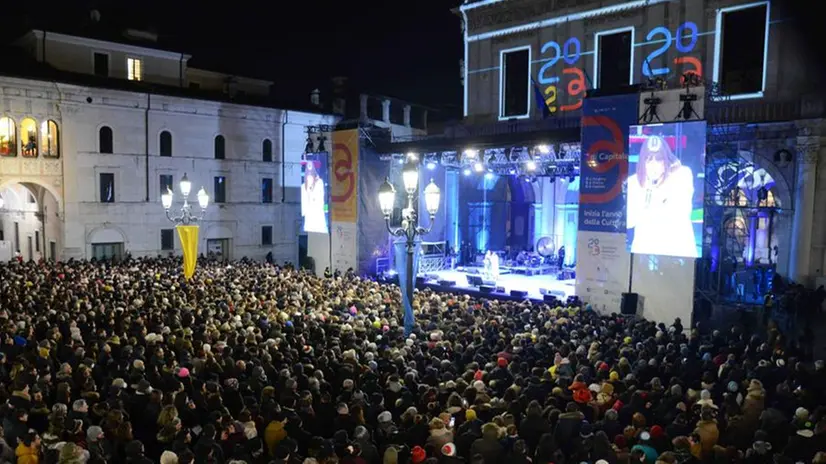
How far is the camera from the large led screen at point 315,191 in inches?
1085

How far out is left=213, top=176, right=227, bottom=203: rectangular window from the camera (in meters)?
33.8

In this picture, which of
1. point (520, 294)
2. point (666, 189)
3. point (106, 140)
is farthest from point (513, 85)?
point (106, 140)

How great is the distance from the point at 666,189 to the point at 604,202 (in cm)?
215

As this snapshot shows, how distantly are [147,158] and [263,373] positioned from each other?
81.0 feet

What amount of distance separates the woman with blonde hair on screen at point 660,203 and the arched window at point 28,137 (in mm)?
25315

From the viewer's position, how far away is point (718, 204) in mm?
22141

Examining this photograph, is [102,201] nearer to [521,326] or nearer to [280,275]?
[280,275]

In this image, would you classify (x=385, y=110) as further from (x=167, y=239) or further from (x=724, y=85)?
(x=724, y=85)

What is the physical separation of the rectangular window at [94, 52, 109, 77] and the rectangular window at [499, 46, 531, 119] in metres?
19.7

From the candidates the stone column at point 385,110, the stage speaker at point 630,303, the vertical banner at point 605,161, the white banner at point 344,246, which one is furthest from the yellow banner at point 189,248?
the stone column at point 385,110

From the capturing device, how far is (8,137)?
26891 millimetres

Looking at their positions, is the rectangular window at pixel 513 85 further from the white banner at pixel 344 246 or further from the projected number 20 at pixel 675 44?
the white banner at pixel 344 246

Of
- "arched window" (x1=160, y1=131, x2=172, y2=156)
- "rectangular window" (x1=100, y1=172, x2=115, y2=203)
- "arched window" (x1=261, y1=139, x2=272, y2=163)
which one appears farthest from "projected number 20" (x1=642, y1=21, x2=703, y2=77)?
"rectangular window" (x1=100, y1=172, x2=115, y2=203)

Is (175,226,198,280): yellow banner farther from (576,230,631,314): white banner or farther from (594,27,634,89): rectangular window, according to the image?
(594,27,634,89): rectangular window
